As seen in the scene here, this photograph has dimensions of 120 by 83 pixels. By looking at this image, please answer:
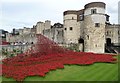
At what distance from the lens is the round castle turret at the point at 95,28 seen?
3609 cm

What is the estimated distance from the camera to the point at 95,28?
36.2m

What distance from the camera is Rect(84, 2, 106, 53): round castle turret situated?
118 ft

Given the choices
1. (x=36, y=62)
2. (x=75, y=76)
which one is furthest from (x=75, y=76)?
(x=36, y=62)

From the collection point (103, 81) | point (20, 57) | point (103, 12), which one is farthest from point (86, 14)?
point (103, 81)

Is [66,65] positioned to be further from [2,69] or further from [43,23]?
[43,23]

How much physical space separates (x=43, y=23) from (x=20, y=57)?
4386cm

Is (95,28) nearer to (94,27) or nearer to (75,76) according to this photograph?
(94,27)

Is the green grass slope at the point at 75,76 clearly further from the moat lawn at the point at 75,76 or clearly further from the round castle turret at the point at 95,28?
the round castle turret at the point at 95,28

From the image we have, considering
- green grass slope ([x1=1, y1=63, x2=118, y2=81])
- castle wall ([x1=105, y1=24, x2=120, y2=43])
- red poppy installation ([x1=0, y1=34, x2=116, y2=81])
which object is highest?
castle wall ([x1=105, y1=24, x2=120, y2=43])

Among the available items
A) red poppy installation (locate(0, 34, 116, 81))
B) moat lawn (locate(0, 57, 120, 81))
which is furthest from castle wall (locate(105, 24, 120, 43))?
moat lawn (locate(0, 57, 120, 81))

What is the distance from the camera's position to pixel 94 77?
1366cm

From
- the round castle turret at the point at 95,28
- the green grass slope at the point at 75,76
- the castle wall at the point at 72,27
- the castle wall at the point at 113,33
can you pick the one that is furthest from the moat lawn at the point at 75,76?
the castle wall at the point at 113,33

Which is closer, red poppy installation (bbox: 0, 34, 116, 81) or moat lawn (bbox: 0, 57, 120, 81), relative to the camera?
moat lawn (bbox: 0, 57, 120, 81)

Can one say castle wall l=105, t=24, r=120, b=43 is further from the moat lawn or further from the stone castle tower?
the moat lawn
